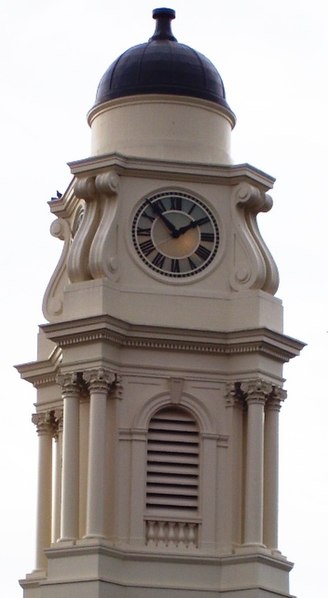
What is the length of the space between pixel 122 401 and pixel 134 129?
17.9ft

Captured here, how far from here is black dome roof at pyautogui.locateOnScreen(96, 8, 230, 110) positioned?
194ft

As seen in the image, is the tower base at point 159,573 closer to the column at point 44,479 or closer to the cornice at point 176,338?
the column at point 44,479

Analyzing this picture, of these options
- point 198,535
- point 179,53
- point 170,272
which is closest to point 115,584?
point 198,535

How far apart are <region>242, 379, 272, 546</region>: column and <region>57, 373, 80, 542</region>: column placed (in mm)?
3141

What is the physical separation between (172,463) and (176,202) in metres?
5.00

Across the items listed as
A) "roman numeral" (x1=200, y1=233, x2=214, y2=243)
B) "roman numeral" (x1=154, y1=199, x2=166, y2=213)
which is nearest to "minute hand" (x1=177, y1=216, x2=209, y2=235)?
"roman numeral" (x1=200, y1=233, x2=214, y2=243)

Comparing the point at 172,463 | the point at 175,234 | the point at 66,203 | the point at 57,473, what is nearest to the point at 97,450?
the point at 172,463

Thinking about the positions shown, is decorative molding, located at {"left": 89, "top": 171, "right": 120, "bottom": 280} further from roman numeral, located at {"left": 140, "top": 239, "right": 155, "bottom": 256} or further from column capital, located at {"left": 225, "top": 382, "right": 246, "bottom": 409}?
column capital, located at {"left": 225, "top": 382, "right": 246, "bottom": 409}

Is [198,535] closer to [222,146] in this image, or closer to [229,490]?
[229,490]

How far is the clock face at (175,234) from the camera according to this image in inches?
2297

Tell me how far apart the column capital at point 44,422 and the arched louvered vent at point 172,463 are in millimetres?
3229

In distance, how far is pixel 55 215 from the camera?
60.9 metres

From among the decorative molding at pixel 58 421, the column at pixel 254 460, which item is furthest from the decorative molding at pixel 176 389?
the decorative molding at pixel 58 421

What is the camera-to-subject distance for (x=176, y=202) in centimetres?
5859
